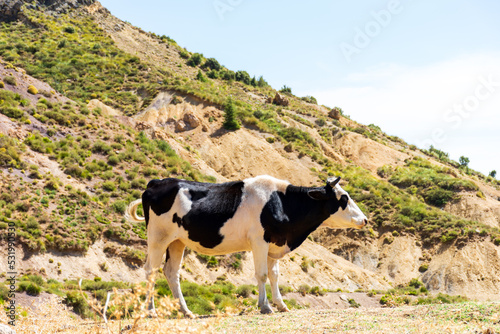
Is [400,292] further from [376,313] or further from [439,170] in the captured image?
[439,170]

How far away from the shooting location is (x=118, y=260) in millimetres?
30719

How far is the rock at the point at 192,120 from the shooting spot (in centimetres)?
5994

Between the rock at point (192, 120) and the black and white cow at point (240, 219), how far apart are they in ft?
153

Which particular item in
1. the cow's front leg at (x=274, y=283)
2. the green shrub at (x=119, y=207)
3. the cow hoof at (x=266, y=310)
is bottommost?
the green shrub at (x=119, y=207)

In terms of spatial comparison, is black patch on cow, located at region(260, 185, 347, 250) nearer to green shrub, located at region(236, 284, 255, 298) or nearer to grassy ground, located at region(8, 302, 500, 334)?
grassy ground, located at region(8, 302, 500, 334)

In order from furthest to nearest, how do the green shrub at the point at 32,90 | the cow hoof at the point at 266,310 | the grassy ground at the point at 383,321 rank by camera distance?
the green shrub at the point at 32,90 < the cow hoof at the point at 266,310 < the grassy ground at the point at 383,321

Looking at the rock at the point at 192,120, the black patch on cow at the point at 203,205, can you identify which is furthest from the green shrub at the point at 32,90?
the black patch on cow at the point at 203,205

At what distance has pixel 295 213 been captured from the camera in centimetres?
1305

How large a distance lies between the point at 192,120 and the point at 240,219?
159 ft

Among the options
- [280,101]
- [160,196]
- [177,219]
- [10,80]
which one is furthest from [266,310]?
[280,101]

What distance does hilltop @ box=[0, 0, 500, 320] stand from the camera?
31.4 m

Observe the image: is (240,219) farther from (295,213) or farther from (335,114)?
(335,114)

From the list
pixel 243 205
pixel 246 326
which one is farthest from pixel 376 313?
pixel 243 205

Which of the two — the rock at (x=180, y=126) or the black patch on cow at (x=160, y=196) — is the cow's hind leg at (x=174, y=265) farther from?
the rock at (x=180, y=126)
